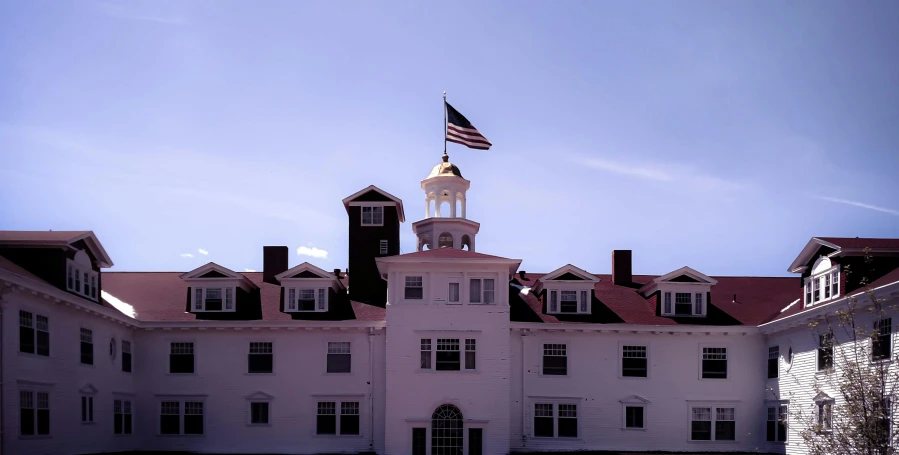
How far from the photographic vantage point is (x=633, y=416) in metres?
43.1

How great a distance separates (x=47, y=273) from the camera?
35.4 m

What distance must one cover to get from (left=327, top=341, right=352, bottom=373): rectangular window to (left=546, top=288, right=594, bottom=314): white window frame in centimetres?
1012

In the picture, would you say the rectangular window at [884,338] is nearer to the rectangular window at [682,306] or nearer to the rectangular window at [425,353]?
the rectangular window at [682,306]

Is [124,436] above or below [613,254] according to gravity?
below

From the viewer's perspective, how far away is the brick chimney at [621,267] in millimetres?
47938

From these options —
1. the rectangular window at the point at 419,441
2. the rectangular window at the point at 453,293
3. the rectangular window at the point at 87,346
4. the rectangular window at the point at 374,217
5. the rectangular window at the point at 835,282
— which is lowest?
the rectangular window at the point at 419,441

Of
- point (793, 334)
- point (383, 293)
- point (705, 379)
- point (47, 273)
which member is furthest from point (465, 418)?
point (47, 273)

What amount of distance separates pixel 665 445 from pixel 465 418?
1014cm

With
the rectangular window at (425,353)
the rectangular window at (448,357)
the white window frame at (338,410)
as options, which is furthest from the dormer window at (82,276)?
the rectangular window at (448,357)

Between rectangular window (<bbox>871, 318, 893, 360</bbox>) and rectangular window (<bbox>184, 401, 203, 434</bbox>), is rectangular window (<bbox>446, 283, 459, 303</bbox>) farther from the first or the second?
rectangular window (<bbox>871, 318, 893, 360</bbox>)

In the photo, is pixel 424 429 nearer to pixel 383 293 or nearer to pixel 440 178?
pixel 383 293

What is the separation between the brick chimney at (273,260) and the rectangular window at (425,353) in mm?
10186

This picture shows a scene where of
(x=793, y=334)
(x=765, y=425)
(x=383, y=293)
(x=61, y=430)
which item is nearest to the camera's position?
(x=61, y=430)

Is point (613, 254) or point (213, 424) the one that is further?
point (613, 254)
